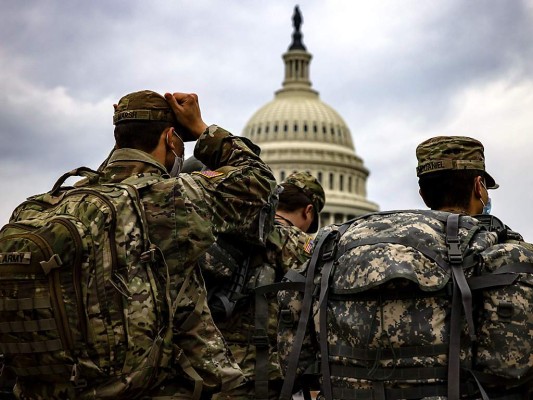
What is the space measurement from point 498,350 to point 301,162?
109805mm

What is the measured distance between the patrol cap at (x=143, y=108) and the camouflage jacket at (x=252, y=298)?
2.87ft

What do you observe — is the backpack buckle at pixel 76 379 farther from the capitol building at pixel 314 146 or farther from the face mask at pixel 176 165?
the capitol building at pixel 314 146

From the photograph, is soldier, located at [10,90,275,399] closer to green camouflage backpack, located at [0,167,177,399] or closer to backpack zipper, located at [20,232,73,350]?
green camouflage backpack, located at [0,167,177,399]

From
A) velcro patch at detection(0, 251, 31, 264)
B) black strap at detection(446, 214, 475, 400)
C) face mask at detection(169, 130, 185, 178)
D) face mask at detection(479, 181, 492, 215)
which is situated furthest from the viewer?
face mask at detection(479, 181, 492, 215)

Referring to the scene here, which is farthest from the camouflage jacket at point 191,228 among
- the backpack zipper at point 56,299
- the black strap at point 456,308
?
the black strap at point 456,308

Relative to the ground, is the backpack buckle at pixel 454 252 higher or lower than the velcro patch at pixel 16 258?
higher

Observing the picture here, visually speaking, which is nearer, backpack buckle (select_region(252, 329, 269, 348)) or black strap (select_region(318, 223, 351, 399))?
black strap (select_region(318, 223, 351, 399))

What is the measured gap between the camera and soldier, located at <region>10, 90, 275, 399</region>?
15.3 feet

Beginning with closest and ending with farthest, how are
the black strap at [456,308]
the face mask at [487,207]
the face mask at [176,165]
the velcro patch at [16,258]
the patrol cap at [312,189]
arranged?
the velcro patch at [16,258]
the black strap at [456,308]
the face mask at [176,165]
the face mask at [487,207]
the patrol cap at [312,189]

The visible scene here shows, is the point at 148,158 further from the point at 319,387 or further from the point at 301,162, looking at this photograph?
the point at 301,162

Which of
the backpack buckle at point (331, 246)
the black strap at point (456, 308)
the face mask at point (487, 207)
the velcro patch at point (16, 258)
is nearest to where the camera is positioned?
the velcro patch at point (16, 258)

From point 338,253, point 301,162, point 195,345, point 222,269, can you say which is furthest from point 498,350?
point 301,162

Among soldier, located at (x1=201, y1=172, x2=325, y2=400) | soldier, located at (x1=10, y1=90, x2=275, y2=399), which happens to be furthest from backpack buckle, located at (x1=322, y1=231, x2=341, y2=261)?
soldier, located at (x1=201, y1=172, x2=325, y2=400)

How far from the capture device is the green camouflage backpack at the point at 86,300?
4.36m
